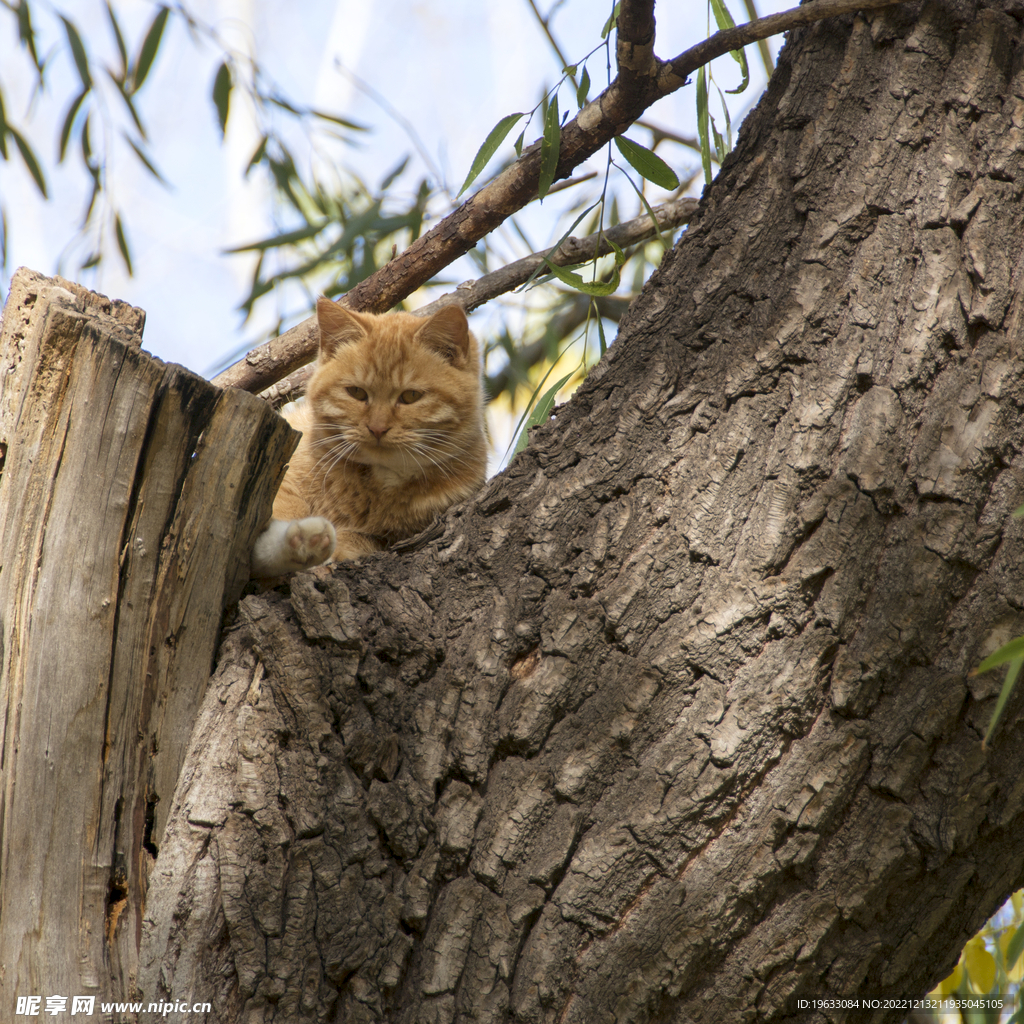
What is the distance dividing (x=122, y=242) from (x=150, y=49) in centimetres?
60

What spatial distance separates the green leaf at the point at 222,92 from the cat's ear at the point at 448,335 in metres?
1.01

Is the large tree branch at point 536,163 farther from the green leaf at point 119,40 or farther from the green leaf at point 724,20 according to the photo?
the green leaf at point 119,40

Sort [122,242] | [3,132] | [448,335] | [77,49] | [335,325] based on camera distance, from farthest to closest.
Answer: [122,242], [3,132], [77,49], [448,335], [335,325]

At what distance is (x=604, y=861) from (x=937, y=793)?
15.3 inches

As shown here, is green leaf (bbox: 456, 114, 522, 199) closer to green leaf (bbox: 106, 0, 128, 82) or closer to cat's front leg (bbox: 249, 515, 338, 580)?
cat's front leg (bbox: 249, 515, 338, 580)

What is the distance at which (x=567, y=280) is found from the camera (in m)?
1.50

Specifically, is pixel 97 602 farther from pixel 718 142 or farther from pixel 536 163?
pixel 718 142

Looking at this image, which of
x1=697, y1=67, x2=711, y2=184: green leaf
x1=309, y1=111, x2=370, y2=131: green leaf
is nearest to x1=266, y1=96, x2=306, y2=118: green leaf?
x1=309, y1=111, x2=370, y2=131: green leaf

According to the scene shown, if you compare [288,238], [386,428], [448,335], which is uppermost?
[288,238]

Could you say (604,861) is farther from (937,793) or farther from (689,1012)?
(937,793)

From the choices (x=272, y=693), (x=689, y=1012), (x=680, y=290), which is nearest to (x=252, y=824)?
(x=272, y=693)

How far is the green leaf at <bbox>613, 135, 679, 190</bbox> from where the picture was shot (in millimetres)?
1471

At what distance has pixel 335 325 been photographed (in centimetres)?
216

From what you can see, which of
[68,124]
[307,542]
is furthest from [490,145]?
[68,124]
